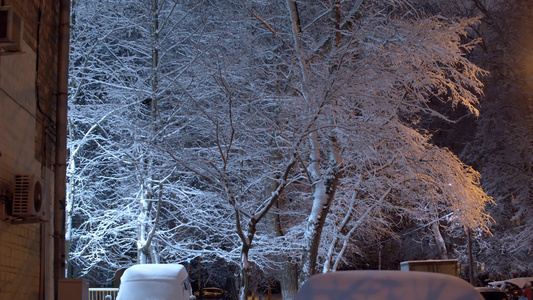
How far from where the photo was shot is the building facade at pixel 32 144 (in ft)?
23.7

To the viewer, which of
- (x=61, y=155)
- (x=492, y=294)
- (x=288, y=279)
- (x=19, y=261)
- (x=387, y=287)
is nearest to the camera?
(x=387, y=287)

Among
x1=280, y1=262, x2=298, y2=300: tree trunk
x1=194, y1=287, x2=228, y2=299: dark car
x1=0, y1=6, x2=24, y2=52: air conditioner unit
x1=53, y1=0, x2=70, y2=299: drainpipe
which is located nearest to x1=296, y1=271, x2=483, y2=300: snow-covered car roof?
x1=0, y1=6, x2=24, y2=52: air conditioner unit

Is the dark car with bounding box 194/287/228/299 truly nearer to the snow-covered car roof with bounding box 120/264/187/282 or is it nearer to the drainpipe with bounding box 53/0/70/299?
the snow-covered car roof with bounding box 120/264/187/282

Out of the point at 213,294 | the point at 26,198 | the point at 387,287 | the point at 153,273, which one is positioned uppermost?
the point at 26,198

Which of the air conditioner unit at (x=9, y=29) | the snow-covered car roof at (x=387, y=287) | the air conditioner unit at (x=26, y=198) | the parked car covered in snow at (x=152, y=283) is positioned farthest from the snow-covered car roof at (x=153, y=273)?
the snow-covered car roof at (x=387, y=287)

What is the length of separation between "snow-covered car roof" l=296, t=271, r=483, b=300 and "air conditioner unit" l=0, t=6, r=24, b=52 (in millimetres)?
4467

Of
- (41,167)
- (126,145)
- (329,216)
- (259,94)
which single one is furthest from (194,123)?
(41,167)

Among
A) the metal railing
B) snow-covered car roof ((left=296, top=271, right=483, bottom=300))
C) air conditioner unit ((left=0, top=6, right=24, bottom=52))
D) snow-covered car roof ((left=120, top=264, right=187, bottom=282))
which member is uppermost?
air conditioner unit ((left=0, top=6, right=24, bottom=52))

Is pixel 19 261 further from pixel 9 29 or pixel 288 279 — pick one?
pixel 288 279

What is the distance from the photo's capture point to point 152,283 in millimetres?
13578

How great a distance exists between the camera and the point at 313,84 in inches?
522

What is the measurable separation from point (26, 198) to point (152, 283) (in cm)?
683

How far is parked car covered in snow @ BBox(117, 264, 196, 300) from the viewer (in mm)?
13453

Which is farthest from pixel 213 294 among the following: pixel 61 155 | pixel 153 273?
pixel 61 155
